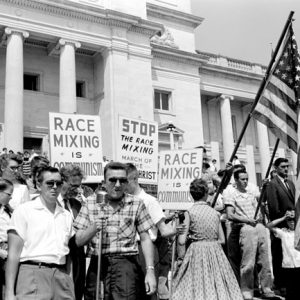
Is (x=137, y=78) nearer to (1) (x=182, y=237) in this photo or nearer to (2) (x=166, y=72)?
(2) (x=166, y=72)

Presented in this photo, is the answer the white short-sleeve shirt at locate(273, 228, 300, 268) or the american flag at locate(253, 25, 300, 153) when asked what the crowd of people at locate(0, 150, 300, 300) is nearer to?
the white short-sleeve shirt at locate(273, 228, 300, 268)

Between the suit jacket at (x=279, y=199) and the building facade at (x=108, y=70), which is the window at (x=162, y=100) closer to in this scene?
the building facade at (x=108, y=70)

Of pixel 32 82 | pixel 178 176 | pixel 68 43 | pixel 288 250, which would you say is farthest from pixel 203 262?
pixel 32 82

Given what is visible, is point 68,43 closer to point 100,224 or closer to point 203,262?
point 203,262

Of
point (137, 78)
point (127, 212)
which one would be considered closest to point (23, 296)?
point (127, 212)

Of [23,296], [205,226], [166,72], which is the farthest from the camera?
[166,72]

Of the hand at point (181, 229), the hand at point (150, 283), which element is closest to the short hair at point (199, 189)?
the hand at point (181, 229)

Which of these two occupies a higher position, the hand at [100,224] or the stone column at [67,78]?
the stone column at [67,78]

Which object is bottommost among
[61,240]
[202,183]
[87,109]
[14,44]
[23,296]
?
[23,296]

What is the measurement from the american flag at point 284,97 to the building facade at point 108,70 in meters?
12.7

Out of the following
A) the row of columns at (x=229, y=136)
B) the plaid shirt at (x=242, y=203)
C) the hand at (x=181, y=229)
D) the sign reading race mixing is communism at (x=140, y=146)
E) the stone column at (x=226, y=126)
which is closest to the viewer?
the hand at (x=181, y=229)

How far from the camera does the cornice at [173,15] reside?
97.6ft

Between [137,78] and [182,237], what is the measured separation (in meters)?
19.5

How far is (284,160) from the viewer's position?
696 centimetres
